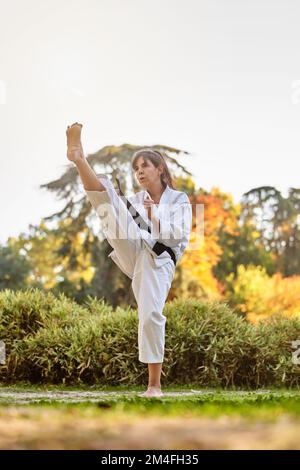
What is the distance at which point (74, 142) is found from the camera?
290cm

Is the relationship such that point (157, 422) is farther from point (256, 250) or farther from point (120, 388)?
point (256, 250)

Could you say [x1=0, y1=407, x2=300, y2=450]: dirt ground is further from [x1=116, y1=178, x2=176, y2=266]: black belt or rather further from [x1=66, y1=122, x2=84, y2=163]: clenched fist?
[x1=116, y1=178, x2=176, y2=266]: black belt

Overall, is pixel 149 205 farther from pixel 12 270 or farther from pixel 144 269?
pixel 12 270

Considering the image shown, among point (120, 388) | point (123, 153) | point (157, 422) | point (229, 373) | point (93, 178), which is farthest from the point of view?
point (123, 153)

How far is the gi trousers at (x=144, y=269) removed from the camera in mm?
2990

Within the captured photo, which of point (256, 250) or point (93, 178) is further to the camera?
point (256, 250)

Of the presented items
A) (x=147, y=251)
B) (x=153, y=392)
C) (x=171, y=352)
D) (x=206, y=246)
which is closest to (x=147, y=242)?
(x=147, y=251)

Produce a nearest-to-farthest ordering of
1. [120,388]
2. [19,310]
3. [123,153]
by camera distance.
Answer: [120,388], [19,310], [123,153]

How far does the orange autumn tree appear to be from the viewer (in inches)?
345

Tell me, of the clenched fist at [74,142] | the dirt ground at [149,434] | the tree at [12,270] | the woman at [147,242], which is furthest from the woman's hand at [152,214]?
the tree at [12,270]

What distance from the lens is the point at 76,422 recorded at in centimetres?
106

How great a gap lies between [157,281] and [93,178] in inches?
23.7

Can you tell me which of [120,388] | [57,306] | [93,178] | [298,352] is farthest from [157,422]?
[57,306]

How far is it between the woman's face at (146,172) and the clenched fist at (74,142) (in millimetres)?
506
